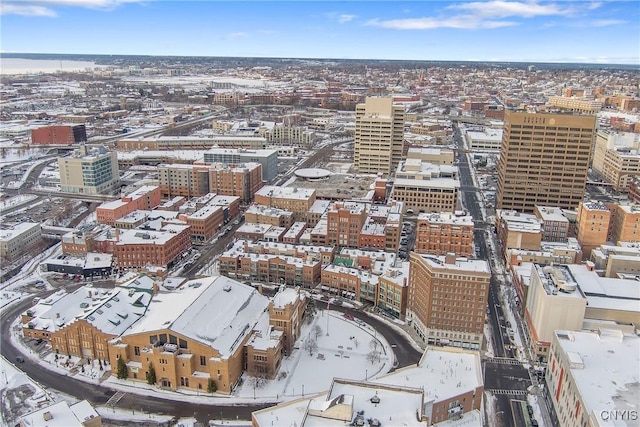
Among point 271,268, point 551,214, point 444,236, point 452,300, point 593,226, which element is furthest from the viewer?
point 551,214

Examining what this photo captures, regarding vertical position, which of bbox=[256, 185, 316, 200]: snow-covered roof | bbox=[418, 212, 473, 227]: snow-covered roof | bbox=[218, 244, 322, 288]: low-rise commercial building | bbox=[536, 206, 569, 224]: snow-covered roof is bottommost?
bbox=[218, 244, 322, 288]: low-rise commercial building

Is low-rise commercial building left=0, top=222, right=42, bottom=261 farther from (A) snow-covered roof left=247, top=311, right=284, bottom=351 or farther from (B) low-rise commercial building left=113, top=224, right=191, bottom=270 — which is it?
(A) snow-covered roof left=247, top=311, right=284, bottom=351

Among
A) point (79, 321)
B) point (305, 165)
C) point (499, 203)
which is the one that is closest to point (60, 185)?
point (305, 165)

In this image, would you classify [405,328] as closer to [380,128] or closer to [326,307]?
[326,307]

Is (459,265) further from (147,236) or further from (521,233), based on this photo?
(147,236)

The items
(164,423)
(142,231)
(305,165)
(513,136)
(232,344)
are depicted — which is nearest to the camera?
(164,423)

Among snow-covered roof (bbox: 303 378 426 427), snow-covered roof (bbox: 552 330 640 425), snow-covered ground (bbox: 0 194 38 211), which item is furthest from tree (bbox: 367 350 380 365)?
snow-covered ground (bbox: 0 194 38 211)

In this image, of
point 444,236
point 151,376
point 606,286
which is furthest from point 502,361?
point 151,376
